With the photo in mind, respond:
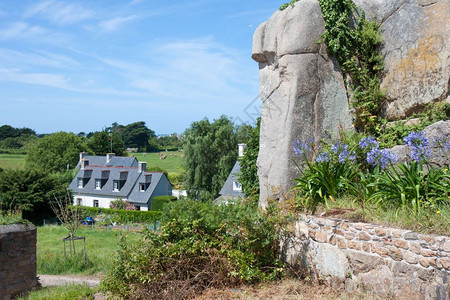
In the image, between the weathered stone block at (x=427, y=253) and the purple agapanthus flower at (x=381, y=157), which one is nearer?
the weathered stone block at (x=427, y=253)

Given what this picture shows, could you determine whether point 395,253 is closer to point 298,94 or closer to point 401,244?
point 401,244

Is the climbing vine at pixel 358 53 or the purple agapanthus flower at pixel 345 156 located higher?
the climbing vine at pixel 358 53

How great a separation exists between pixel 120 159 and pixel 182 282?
1772 inches

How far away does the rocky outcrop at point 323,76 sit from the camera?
7.92m

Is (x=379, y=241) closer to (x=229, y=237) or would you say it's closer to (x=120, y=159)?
(x=229, y=237)

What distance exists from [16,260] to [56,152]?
177 feet

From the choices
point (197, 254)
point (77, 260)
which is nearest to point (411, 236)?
point (197, 254)

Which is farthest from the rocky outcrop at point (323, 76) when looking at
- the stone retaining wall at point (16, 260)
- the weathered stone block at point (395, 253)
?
the stone retaining wall at point (16, 260)

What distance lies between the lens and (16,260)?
1109cm

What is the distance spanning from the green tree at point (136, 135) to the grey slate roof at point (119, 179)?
5313cm

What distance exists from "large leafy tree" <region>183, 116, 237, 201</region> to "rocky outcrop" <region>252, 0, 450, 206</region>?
27.5m

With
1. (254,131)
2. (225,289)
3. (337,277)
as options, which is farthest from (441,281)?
(254,131)

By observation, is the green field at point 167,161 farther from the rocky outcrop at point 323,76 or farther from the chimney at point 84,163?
the rocky outcrop at point 323,76

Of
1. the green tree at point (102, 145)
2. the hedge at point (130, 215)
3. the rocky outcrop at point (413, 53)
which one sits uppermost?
the green tree at point (102, 145)
